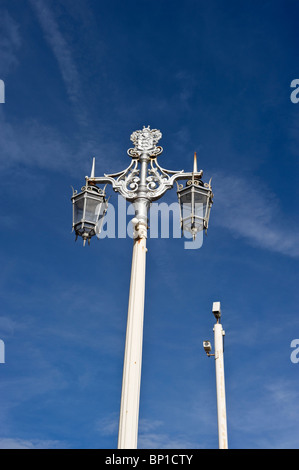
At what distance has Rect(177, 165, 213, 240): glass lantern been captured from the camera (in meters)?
8.50

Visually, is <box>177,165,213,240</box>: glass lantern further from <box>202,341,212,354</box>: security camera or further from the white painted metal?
<box>202,341,212,354</box>: security camera

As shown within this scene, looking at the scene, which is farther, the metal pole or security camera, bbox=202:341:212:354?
security camera, bbox=202:341:212:354

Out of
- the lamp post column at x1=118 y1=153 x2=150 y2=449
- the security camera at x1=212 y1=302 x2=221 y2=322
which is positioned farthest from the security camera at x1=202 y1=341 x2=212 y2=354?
the lamp post column at x1=118 y1=153 x2=150 y2=449

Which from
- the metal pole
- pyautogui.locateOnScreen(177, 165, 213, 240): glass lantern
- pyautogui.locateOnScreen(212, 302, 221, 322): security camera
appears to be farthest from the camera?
pyautogui.locateOnScreen(212, 302, 221, 322): security camera

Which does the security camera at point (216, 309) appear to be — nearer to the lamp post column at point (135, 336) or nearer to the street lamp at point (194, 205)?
the street lamp at point (194, 205)

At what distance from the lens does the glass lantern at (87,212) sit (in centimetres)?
872

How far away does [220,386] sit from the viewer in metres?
12.9

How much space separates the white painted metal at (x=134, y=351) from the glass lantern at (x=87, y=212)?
0.81m

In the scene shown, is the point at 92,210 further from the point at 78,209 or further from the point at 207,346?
the point at 207,346

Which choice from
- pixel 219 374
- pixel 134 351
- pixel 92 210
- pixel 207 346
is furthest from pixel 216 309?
pixel 134 351

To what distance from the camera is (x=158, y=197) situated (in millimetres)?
8852

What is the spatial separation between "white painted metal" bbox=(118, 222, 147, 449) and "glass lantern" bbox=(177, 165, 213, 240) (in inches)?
28.3
